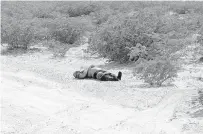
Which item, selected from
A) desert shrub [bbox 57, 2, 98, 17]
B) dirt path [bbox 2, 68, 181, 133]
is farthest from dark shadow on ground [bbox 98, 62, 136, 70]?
desert shrub [bbox 57, 2, 98, 17]

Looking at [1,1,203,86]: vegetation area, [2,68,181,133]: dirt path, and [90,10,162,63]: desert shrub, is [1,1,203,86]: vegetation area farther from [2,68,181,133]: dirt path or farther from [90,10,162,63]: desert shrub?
[2,68,181,133]: dirt path

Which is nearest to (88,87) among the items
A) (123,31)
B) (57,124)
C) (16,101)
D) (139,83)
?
(139,83)

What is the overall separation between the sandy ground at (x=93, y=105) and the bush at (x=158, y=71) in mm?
353

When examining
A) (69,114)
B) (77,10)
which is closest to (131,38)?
(69,114)

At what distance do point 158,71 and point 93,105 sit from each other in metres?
3.33

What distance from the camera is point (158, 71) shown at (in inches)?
551

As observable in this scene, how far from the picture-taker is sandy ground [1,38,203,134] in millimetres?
9445

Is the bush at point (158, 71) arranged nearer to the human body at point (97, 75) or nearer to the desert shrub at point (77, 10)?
the human body at point (97, 75)

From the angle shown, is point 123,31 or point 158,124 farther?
point 123,31

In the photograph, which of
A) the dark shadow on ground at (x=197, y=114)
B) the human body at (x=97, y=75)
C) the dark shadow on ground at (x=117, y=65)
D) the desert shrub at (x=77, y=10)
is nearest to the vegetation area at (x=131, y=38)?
the dark shadow on ground at (x=117, y=65)

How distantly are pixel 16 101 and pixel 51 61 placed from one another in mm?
8720

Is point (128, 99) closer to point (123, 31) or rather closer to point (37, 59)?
point (123, 31)

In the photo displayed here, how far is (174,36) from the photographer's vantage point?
19469mm

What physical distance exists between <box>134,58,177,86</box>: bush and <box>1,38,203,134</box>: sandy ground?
35 centimetres
